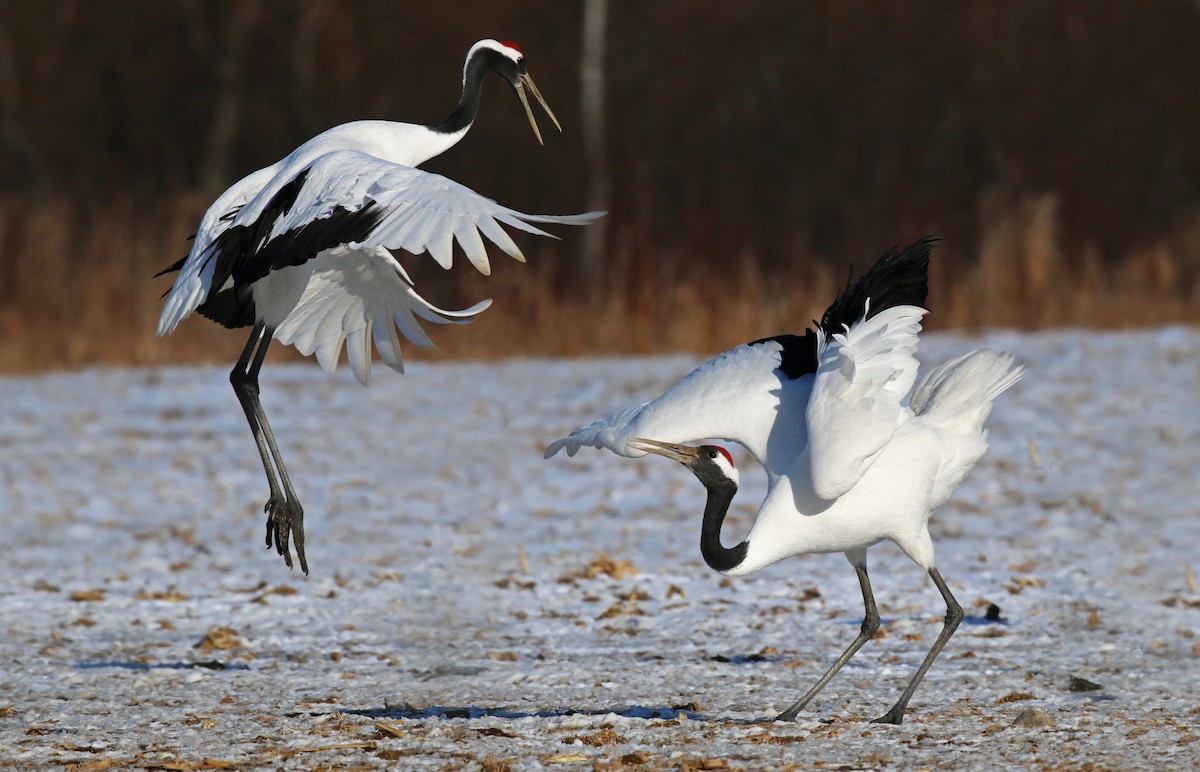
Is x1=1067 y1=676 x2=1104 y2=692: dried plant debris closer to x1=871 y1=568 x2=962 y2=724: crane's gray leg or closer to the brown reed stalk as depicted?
x1=871 y1=568 x2=962 y2=724: crane's gray leg

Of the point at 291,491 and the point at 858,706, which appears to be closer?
the point at 858,706

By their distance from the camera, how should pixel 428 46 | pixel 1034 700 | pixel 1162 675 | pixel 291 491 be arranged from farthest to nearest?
pixel 428 46 → pixel 291 491 → pixel 1162 675 → pixel 1034 700

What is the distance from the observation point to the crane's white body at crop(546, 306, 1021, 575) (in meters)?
4.83

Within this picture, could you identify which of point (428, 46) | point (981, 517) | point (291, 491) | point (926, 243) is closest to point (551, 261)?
point (428, 46)

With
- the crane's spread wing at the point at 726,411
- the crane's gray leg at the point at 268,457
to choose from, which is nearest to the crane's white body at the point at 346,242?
the crane's gray leg at the point at 268,457

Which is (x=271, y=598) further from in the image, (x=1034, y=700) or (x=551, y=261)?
(x=551, y=261)

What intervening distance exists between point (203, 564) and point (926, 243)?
13.3 ft

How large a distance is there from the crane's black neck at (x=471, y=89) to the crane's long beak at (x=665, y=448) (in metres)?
1.91

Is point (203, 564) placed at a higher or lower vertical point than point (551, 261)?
lower

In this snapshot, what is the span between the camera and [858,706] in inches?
212

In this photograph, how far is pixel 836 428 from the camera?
4.73 m

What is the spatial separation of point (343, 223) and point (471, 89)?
1.74 metres

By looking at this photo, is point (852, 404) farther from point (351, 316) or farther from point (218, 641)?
point (218, 641)

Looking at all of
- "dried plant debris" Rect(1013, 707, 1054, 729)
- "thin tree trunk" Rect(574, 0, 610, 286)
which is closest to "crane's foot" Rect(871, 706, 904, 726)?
"dried plant debris" Rect(1013, 707, 1054, 729)
